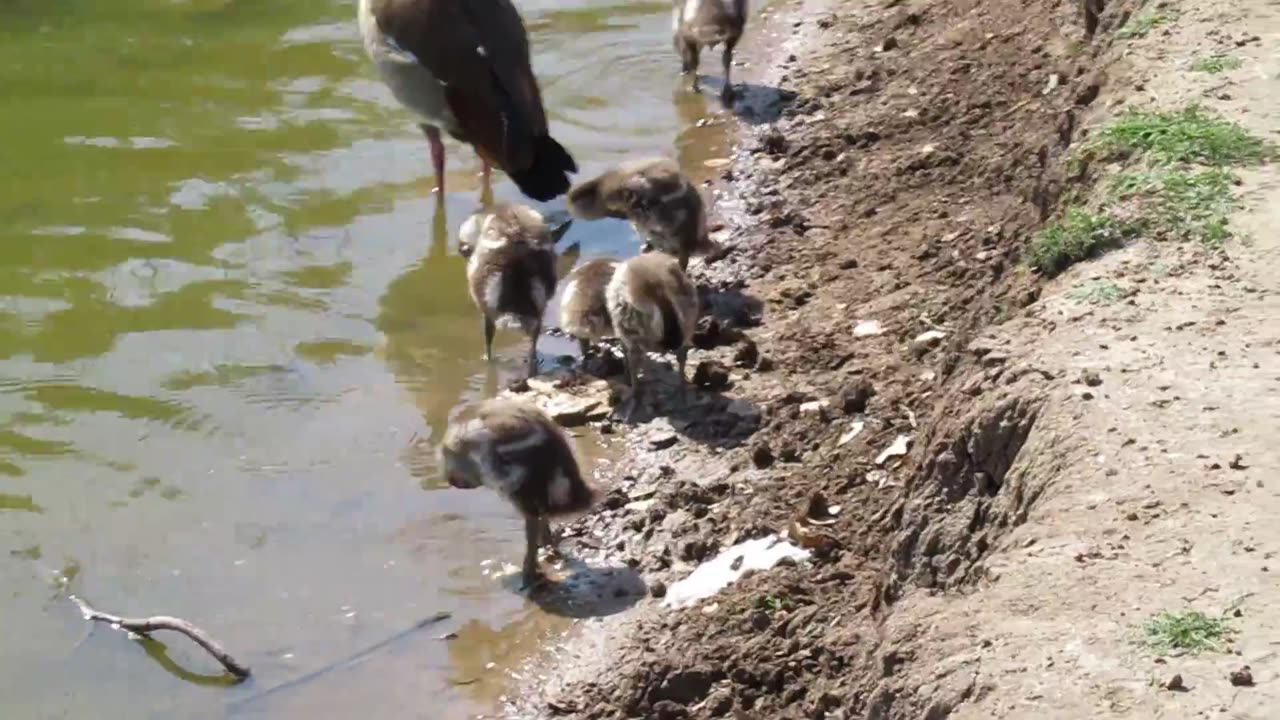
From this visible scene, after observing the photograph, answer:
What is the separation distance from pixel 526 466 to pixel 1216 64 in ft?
9.96

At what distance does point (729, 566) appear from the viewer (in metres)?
6.46

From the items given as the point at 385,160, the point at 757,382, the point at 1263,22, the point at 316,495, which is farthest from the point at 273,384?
the point at 1263,22

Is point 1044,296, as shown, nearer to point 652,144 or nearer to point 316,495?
point 316,495

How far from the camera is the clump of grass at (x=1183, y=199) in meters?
6.07

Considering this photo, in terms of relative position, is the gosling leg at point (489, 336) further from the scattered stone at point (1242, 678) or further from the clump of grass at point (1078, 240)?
the scattered stone at point (1242, 678)

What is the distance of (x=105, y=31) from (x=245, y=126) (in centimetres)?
219

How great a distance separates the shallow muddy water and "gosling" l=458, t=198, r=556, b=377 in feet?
0.94

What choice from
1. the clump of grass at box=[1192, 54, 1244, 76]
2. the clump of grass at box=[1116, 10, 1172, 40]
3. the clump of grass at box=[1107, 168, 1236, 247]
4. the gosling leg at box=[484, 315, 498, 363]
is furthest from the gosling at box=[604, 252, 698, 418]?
the clump of grass at box=[1192, 54, 1244, 76]

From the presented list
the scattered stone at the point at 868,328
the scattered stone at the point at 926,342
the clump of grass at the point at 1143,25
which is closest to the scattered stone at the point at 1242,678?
the scattered stone at the point at 926,342

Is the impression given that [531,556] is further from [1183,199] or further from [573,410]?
[1183,199]

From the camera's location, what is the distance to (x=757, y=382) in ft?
26.0

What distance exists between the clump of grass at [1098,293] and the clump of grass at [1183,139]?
89cm

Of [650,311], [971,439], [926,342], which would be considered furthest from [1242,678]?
[650,311]

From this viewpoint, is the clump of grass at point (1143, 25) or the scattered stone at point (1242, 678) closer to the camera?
the scattered stone at point (1242, 678)
